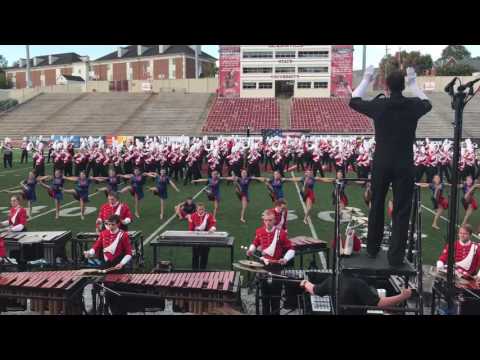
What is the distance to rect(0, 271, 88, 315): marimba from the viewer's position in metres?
4.73

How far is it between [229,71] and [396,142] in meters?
37.5

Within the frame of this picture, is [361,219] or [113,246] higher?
[113,246]

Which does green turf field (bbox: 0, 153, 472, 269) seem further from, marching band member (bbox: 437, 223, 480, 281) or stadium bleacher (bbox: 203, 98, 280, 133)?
stadium bleacher (bbox: 203, 98, 280, 133)

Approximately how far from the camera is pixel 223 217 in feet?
37.8

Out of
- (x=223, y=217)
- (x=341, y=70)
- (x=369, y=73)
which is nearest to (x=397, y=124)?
(x=369, y=73)

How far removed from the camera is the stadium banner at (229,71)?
128 feet

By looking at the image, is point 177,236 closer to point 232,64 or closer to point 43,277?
point 43,277

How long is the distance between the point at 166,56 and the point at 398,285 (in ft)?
202

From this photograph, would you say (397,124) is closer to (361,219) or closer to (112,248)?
(112,248)

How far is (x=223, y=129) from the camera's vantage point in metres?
37.0

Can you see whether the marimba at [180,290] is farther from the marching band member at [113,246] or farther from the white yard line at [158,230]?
the white yard line at [158,230]

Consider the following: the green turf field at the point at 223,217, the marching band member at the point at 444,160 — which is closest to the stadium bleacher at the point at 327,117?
the marching band member at the point at 444,160

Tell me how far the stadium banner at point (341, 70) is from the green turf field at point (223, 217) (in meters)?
24.4

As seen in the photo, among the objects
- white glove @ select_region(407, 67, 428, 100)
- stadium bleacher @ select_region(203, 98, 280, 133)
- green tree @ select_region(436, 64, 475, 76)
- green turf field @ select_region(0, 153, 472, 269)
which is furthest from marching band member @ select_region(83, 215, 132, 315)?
green tree @ select_region(436, 64, 475, 76)
